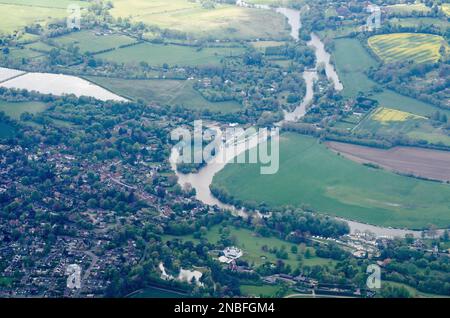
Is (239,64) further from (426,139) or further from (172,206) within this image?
(172,206)

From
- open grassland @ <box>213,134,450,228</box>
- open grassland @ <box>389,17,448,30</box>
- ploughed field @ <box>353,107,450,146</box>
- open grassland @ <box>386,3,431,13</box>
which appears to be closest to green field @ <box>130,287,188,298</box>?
open grassland @ <box>213,134,450,228</box>

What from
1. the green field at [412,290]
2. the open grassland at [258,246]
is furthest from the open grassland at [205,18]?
the green field at [412,290]

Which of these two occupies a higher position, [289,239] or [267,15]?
[267,15]

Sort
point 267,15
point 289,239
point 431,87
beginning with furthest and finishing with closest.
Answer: point 267,15, point 431,87, point 289,239

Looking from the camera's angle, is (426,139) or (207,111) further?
(207,111)

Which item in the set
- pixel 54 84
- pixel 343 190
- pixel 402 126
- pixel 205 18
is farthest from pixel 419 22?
pixel 343 190

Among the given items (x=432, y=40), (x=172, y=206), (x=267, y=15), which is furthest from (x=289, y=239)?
(x=267, y=15)
